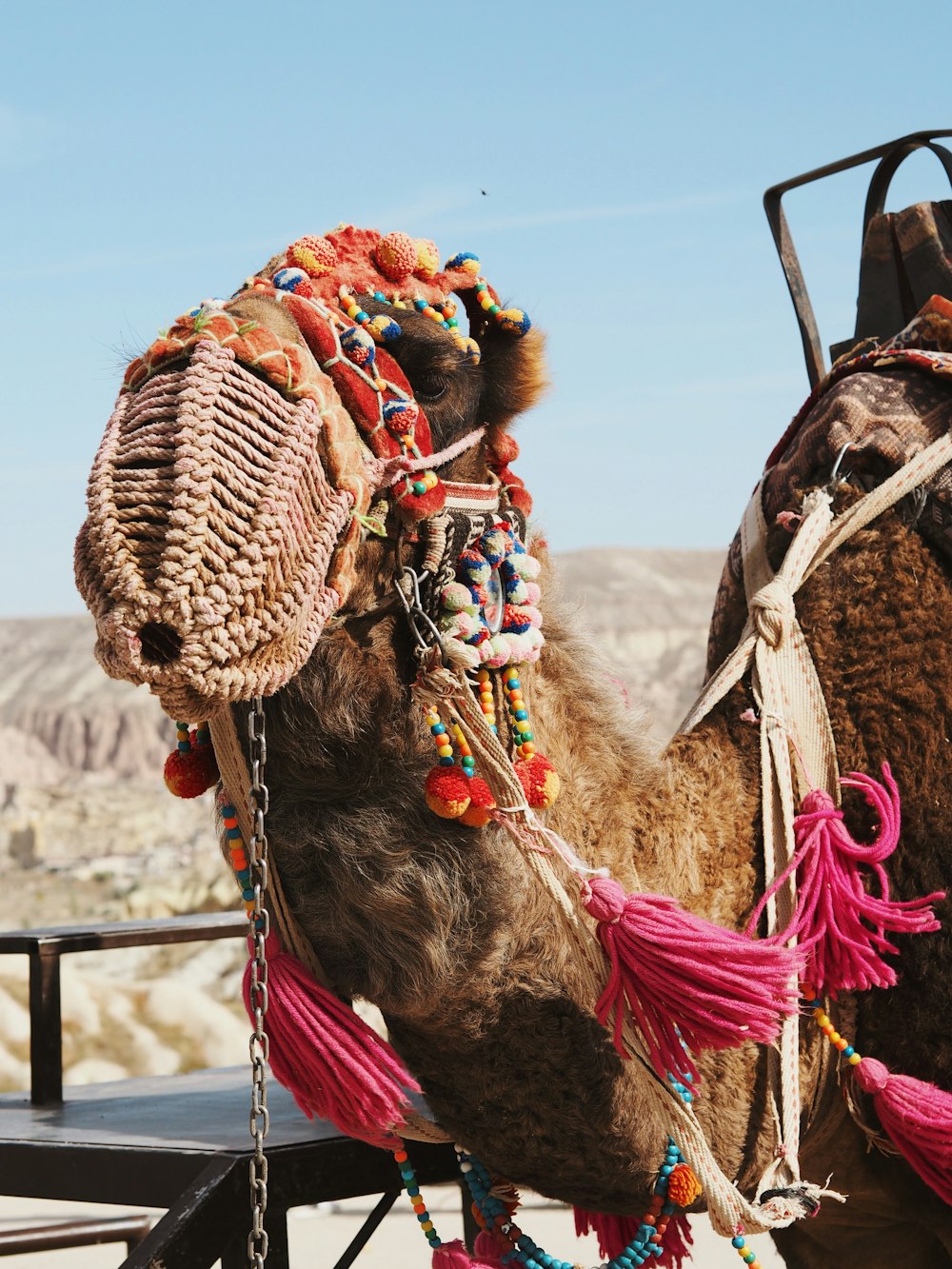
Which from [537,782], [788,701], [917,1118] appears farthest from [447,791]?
[917,1118]

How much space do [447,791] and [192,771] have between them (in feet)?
1.56

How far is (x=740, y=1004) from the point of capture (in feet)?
7.20

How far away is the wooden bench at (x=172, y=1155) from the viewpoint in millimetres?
2510

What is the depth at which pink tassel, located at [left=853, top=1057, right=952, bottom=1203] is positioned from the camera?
241 cm

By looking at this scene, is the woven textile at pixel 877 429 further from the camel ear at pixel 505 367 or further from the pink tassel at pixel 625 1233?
the pink tassel at pixel 625 1233

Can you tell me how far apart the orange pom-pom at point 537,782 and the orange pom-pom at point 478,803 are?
0.06 meters

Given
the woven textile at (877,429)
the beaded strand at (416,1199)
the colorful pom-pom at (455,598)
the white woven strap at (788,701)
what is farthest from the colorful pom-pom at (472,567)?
the beaded strand at (416,1199)

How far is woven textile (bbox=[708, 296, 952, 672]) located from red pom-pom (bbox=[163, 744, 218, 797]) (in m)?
1.21

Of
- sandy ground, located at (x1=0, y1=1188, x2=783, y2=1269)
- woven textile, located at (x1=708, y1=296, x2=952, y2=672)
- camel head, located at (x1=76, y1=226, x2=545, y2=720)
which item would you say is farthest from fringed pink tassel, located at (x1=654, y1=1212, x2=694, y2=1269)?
sandy ground, located at (x1=0, y1=1188, x2=783, y2=1269)

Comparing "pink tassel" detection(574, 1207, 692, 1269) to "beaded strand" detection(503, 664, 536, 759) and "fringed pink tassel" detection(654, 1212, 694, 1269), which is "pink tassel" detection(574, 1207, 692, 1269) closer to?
"fringed pink tassel" detection(654, 1212, 694, 1269)

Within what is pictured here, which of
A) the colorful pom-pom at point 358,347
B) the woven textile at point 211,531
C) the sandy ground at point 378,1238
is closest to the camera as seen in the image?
the woven textile at point 211,531

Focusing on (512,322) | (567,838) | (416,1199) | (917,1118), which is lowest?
(416,1199)

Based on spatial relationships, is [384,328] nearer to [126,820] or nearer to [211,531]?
[211,531]

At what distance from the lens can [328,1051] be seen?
2248 millimetres
